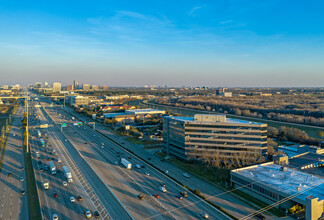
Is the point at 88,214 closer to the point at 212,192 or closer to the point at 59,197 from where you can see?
the point at 59,197

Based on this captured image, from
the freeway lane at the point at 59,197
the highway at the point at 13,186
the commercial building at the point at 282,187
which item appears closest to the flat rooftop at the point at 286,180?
the commercial building at the point at 282,187

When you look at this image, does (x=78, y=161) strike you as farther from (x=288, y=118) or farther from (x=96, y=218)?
(x=288, y=118)

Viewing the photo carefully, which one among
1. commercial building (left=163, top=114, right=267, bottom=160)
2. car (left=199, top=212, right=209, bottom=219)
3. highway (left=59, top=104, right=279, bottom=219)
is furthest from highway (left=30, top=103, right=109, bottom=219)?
commercial building (left=163, top=114, right=267, bottom=160)

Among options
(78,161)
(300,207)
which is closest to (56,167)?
(78,161)

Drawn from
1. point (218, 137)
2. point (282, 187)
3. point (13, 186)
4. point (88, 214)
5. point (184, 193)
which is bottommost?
point (13, 186)

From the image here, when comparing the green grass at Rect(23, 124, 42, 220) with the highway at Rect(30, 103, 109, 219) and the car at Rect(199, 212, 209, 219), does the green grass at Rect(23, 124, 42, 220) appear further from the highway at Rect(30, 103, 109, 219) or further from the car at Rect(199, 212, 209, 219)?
the car at Rect(199, 212, 209, 219)

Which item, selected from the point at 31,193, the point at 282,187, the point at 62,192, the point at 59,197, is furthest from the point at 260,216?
the point at 31,193

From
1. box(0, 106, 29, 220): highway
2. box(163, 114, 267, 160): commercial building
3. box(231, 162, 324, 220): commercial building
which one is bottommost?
box(0, 106, 29, 220): highway
